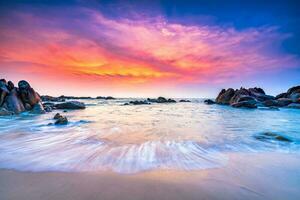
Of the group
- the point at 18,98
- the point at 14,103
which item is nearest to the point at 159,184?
the point at 14,103

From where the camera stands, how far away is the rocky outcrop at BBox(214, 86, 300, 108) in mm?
31453

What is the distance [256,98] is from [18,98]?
Answer: 4679 centimetres

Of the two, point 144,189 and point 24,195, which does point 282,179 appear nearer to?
point 144,189

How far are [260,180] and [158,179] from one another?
187cm

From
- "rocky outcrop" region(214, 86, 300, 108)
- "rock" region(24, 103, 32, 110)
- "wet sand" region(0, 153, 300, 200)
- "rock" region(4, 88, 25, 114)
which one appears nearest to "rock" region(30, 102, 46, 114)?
"rock" region(24, 103, 32, 110)

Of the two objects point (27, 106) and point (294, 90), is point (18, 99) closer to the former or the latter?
point (27, 106)

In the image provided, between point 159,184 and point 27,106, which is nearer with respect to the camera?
point 159,184

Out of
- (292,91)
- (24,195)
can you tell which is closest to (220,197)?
(24,195)

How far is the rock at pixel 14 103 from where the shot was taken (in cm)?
1448

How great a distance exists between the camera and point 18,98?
52.6 ft

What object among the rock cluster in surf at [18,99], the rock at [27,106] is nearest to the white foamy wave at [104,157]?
the rock cluster in surf at [18,99]

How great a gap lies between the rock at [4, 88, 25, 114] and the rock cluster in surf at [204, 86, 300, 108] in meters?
33.5

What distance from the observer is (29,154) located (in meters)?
4.19

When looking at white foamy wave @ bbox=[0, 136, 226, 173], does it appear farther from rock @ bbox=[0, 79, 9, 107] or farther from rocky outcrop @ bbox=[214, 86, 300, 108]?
rocky outcrop @ bbox=[214, 86, 300, 108]
